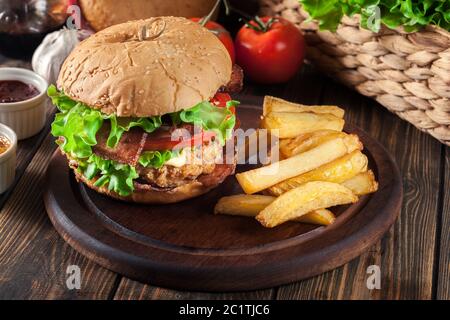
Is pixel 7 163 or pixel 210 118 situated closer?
pixel 210 118

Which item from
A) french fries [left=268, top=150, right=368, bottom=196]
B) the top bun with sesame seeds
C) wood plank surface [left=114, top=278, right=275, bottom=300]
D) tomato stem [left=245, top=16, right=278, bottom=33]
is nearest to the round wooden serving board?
wood plank surface [left=114, top=278, right=275, bottom=300]

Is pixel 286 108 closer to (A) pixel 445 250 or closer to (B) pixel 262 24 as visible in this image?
(A) pixel 445 250

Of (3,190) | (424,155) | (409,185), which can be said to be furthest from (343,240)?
(3,190)

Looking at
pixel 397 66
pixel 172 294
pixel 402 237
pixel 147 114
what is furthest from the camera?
pixel 397 66

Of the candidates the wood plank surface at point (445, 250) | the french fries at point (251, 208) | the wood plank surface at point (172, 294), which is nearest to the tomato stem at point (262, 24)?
the wood plank surface at point (445, 250)

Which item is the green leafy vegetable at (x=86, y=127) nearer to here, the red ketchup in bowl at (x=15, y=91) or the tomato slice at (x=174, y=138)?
the tomato slice at (x=174, y=138)

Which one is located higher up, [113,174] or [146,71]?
[146,71]

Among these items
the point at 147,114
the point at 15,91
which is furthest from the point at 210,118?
the point at 15,91
